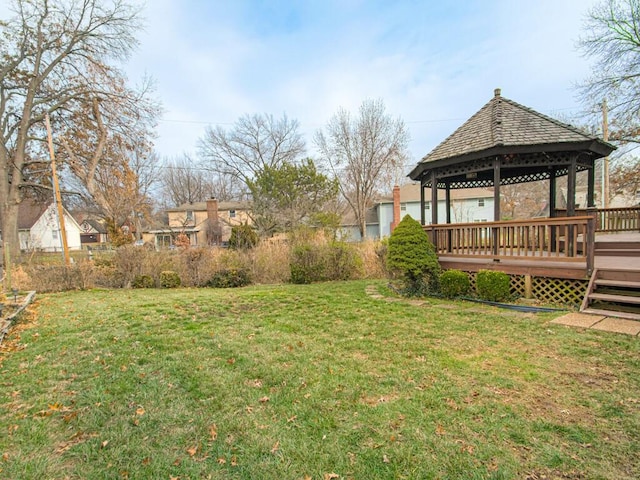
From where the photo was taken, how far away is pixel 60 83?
15.6 meters

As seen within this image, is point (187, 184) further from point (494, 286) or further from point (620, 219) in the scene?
point (620, 219)

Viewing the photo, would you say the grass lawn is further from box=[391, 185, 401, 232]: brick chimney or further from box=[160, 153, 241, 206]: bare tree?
box=[160, 153, 241, 206]: bare tree

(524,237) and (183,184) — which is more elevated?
(183,184)

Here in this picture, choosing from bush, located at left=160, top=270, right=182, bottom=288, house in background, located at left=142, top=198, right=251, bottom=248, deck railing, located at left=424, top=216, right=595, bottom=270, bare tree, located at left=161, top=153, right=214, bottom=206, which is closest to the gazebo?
deck railing, located at left=424, top=216, right=595, bottom=270

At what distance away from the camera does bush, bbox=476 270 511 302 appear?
583 centimetres

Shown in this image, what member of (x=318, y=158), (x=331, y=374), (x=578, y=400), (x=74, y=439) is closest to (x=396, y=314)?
(x=331, y=374)

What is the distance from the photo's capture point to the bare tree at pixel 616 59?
40.9ft

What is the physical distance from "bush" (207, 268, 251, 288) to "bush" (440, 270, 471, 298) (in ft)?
21.0

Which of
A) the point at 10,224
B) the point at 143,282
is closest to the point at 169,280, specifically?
the point at 143,282

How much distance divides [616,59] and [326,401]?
1853 centimetres

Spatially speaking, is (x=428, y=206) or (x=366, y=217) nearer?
(x=428, y=206)

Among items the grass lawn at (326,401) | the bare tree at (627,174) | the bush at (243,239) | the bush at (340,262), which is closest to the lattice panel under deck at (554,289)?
the grass lawn at (326,401)

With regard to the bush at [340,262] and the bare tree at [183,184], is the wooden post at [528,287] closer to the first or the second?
the bush at [340,262]

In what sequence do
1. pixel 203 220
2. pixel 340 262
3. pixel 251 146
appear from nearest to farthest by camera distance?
pixel 340 262 < pixel 251 146 < pixel 203 220
